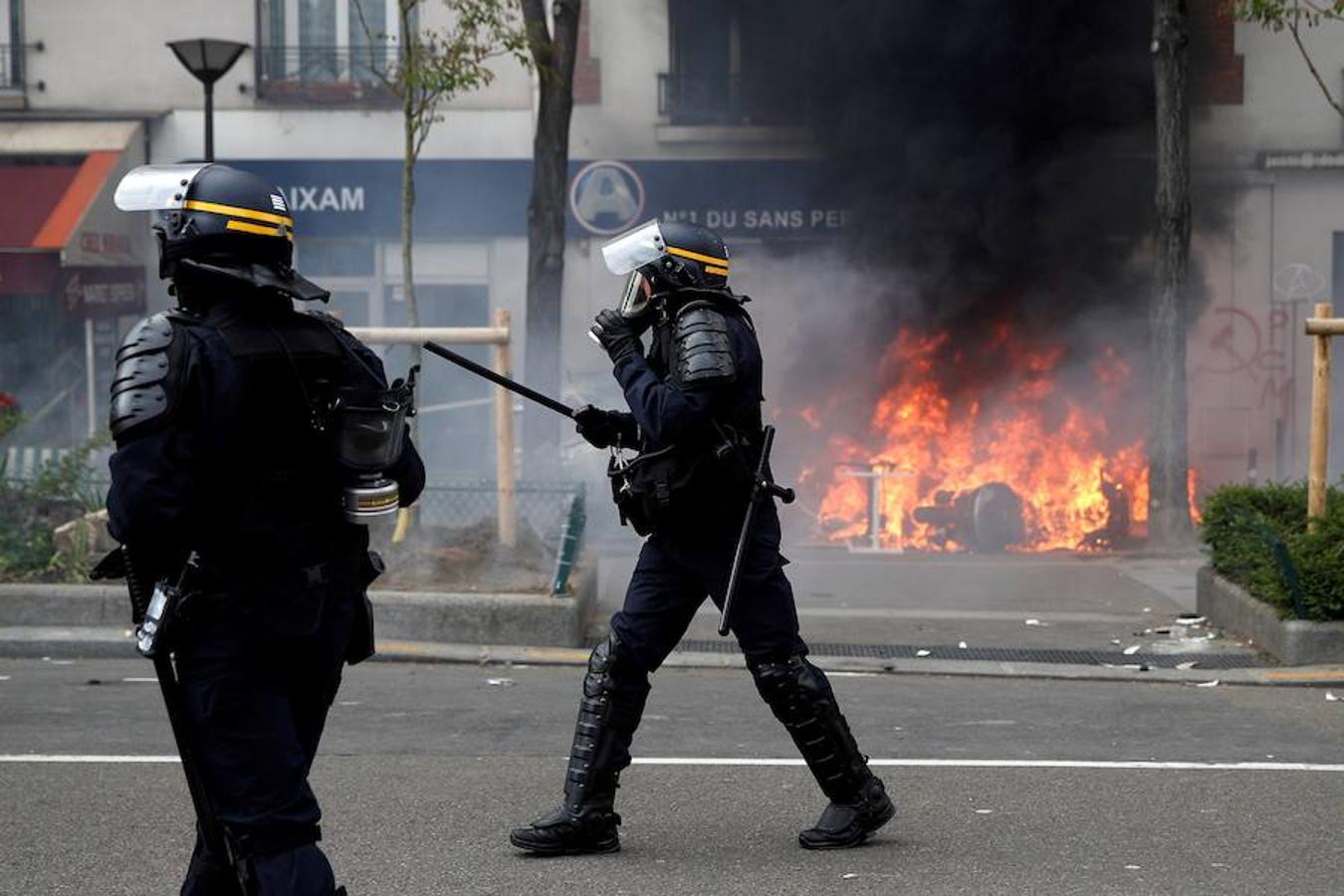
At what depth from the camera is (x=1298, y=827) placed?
5.49 metres

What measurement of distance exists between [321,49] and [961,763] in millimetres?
14359

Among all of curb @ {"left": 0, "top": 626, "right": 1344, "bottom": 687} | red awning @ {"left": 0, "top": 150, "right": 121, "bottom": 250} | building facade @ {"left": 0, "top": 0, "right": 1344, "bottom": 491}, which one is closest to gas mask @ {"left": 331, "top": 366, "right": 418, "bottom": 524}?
curb @ {"left": 0, "top": 626, "right": 1344, "bottom": 687}

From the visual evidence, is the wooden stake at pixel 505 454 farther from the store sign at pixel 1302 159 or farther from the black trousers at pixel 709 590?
the store sign at pixel 1302 159

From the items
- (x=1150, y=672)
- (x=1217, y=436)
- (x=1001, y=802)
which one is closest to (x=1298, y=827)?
(x=1001, y=802)

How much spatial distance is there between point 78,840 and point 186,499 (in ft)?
6.99

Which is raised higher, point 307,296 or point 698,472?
point 307,296

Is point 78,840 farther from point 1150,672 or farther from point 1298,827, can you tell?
point 1150,672

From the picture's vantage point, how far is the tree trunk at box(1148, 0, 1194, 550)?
13828mm

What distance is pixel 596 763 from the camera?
16.9ft

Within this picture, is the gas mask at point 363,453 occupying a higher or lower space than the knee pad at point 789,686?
higher

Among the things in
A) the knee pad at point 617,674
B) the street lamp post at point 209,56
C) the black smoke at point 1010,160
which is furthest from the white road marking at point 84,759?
the black smoke at point 1010,160

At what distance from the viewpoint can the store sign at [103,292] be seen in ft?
59.9

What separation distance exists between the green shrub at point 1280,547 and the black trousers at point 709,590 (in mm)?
4008

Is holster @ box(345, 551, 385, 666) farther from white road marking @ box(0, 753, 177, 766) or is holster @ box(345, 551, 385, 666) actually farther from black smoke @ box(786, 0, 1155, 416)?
black smoke @ box(786, 0, 1155, 416)
